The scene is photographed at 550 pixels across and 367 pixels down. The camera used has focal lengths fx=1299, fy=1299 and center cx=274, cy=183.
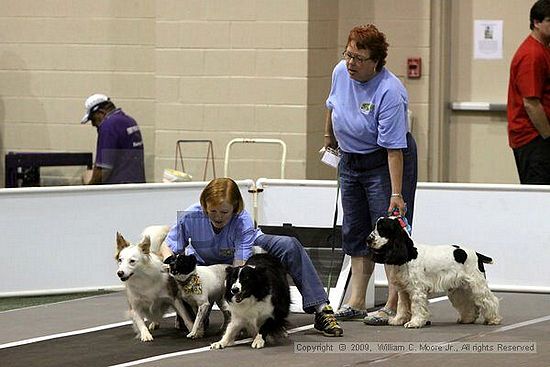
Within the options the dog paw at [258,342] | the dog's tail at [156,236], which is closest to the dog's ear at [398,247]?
the dog paw at [258,342]

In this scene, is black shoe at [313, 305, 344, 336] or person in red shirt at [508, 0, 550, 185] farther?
person in red shirt at [508, 0, 550, 185]

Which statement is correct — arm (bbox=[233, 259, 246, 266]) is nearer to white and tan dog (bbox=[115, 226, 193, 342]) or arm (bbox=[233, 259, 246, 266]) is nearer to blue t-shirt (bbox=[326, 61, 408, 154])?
white and tan dog (bbox=[115, 226, 193, 342])

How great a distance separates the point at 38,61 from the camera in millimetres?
10453

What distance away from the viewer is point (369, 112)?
6.32 meters

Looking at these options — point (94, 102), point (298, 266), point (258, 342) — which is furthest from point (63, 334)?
point (94, 102)

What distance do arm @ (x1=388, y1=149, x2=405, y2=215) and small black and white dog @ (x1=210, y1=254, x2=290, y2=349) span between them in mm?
726

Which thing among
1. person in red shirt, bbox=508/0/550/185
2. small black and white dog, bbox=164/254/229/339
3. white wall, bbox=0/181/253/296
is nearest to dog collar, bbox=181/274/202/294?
small black and white dog, bbox=164/254/229/339

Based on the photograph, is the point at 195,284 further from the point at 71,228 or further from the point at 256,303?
the point at 71,228

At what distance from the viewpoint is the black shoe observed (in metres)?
6.12

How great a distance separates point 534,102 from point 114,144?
3.05 meters

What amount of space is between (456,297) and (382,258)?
50 centimetres

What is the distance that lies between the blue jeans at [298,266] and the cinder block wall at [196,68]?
138 inches

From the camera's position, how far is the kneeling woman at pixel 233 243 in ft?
20.1

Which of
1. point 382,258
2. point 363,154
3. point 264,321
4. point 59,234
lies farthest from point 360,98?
point 59,234
